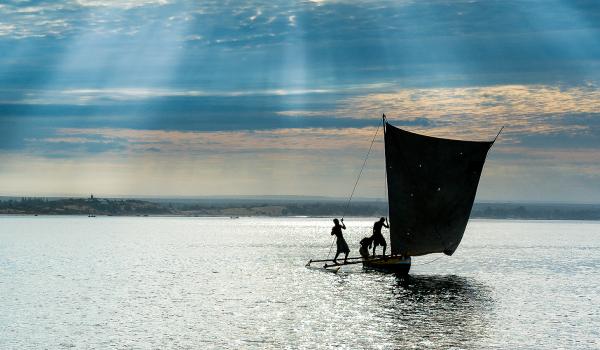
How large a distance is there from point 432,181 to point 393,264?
8125 millimetres

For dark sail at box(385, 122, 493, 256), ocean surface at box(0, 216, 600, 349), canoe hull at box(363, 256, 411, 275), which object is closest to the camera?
ocean surface at box(0, 216, 600, 349)

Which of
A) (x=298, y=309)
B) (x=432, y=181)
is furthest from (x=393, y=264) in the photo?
(x=298, y=309)

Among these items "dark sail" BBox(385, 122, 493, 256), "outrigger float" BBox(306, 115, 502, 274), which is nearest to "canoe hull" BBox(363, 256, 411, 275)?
"outrigger float" BBox(306, 115, 502, 274)

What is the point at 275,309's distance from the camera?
151ft

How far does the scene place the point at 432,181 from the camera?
→ 55594mm

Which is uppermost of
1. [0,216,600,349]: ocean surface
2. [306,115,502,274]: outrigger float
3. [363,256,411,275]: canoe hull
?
[306,115,502,274]: outrigger float

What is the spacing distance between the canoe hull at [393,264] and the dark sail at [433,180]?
4.17 m

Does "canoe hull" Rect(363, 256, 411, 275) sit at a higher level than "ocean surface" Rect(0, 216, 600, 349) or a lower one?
higher

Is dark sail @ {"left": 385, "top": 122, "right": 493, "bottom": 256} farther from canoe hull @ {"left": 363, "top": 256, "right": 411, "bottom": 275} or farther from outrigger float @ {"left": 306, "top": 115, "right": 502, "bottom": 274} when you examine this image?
canoe hull @ {"left": 363, "top": 256, "right": 411, "bottom": 275}

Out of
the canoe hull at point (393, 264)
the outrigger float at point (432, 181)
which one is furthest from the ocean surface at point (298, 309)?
the outrigger float at point (432, 181)

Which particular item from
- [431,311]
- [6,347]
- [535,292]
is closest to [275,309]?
[431,311]

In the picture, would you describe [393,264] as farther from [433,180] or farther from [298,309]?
[298,309]

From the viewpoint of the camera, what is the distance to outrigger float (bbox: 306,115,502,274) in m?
55.5

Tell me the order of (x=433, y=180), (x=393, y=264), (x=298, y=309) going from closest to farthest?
(x=298, y=309), (x=433, y=180), (x=393, y=264)
